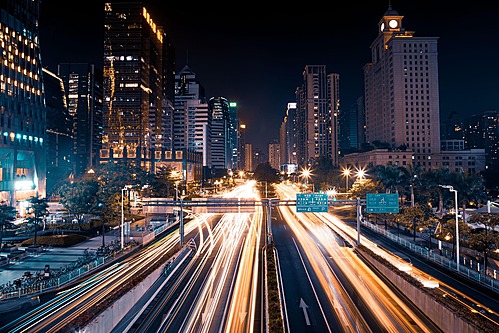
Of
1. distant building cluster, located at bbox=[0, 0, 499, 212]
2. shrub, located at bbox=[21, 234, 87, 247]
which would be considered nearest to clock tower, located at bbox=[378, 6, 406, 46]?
distant building cluster, located at bbox=[0, 0, 499, 212]

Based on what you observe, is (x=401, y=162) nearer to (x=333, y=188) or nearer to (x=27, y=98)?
(x=333, y=188)

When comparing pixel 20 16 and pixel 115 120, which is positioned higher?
pixel 20 16

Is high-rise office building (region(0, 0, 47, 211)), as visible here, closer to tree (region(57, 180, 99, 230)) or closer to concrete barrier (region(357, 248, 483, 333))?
tree (region(57, 180, 99, 230))

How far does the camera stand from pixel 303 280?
31984 millimetres

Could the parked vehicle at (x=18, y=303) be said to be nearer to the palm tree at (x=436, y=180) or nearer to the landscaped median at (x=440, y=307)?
the landscaped median at (x=440, y=307)

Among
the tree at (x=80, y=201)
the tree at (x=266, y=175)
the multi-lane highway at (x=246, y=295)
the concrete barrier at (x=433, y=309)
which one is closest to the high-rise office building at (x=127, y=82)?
the tree at (x=266, y=175)

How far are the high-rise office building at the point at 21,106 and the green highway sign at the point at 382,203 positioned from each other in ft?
250

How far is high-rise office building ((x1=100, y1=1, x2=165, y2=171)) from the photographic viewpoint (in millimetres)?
155750

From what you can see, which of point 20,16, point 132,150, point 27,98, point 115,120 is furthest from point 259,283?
point 115,120

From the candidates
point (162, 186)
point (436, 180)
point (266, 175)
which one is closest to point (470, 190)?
point (436, 180)

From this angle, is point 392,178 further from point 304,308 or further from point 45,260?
point 45,260

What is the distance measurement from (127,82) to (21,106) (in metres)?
80.2

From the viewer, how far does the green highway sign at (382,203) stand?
142 ft

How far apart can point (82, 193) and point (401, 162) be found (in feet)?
383
